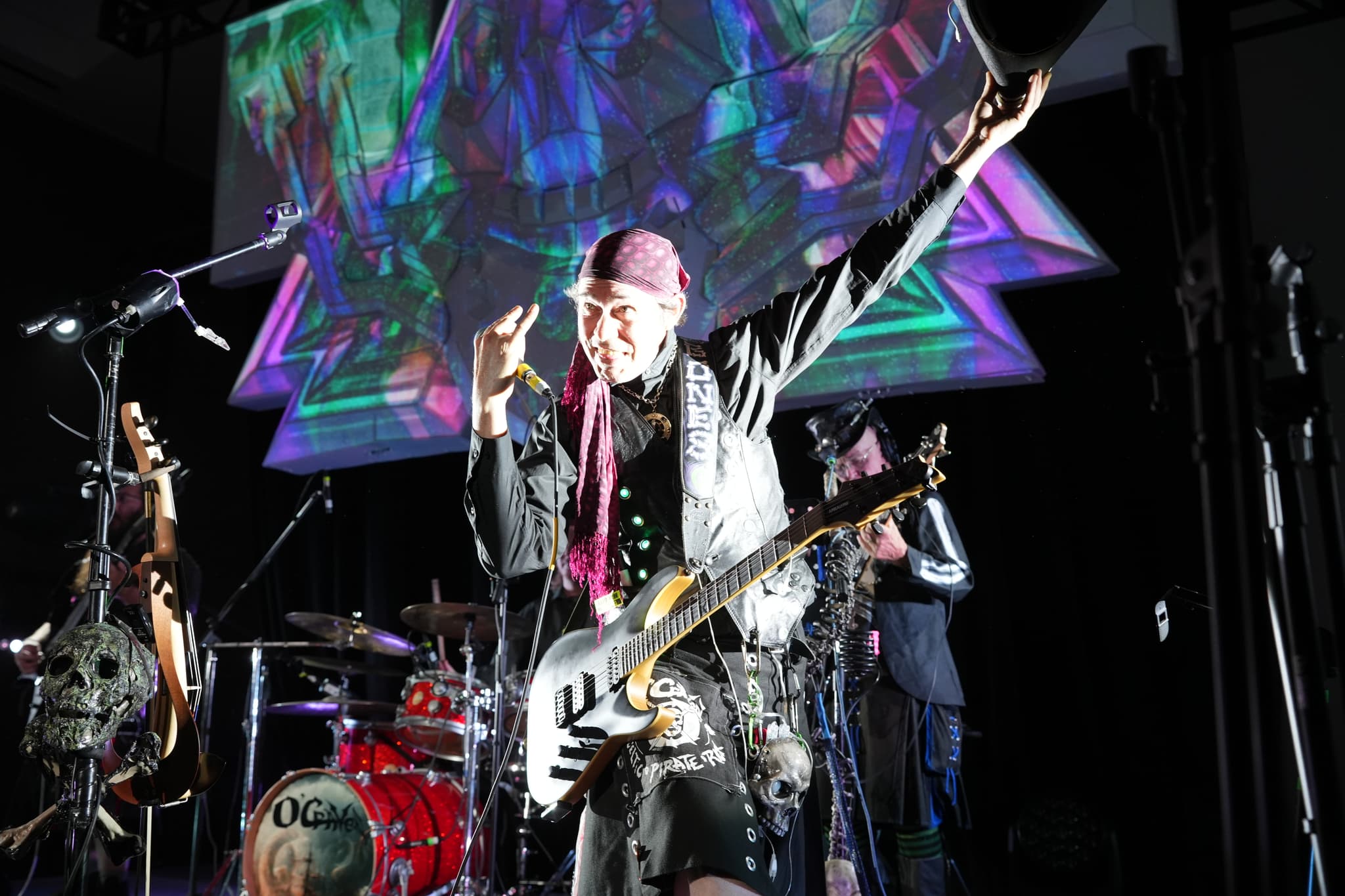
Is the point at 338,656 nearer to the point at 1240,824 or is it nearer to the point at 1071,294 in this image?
the point at 1071,294

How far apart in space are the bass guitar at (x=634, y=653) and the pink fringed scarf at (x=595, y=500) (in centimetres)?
11

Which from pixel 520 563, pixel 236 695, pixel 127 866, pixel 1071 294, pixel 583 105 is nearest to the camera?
pixel 520 563

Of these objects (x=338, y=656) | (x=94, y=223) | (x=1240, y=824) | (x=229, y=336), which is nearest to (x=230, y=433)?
(x=229, y=336)

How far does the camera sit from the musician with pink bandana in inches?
78.2

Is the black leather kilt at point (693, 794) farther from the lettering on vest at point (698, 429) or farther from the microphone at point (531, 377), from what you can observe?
the microphone at point (531, 377)

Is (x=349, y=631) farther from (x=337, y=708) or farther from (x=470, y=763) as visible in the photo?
(x=470, y=763)

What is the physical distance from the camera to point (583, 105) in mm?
5199

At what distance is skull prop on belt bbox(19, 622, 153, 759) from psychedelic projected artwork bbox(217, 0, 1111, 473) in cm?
274

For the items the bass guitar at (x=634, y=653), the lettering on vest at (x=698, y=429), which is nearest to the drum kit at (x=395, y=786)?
the bass guitar at (x=634, y=653)

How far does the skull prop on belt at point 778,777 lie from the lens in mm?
2039

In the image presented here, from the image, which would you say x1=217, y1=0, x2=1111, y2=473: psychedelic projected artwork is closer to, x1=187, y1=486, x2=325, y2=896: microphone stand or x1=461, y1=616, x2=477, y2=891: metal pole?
x1=187, y1=486, x2=325, y2=896: microphone stand

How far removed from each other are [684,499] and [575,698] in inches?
19.0

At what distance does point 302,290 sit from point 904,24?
140 inches

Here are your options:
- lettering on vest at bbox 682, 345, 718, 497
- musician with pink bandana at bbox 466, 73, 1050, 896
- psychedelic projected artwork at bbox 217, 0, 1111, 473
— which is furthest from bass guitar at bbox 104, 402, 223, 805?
psychedelic projected artwork at bbox 217, 0, 1111, 473
